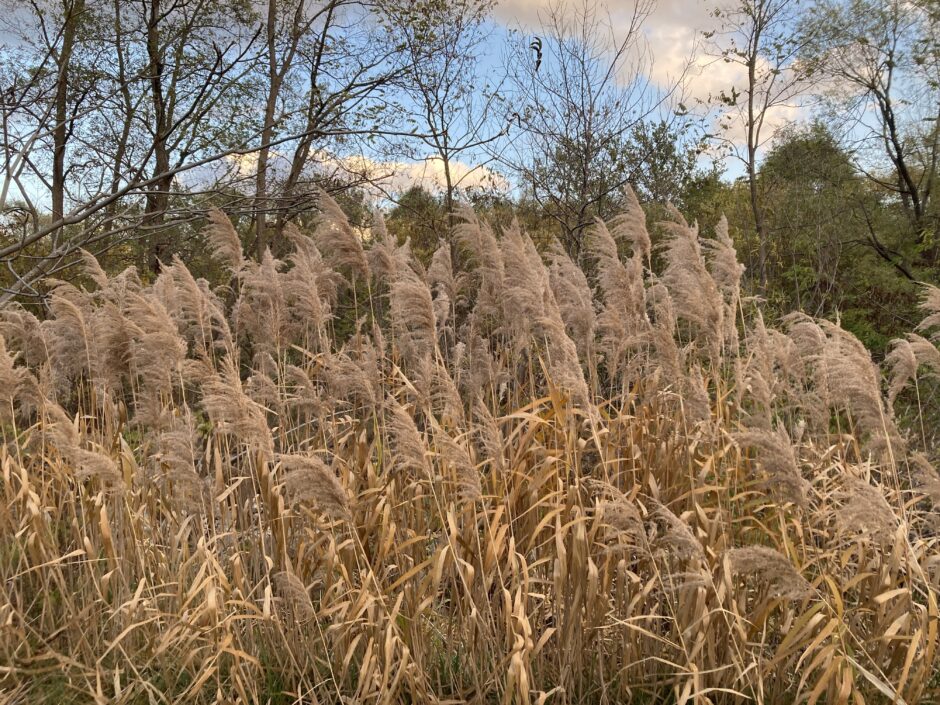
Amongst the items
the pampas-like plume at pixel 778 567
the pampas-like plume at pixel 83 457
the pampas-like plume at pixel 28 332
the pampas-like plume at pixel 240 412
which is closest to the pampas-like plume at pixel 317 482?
the pampas-like plume at pixel 240 412

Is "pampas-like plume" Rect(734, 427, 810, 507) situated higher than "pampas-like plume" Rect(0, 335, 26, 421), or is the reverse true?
"pampas-like plume" Rect(0, 335, 26, 421)

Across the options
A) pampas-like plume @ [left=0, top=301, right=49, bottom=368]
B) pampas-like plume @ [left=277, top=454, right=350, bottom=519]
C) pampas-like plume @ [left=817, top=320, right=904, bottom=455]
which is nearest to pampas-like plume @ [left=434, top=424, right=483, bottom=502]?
pampas-like plume @ [left=277, top=454, right=350, bottom=519]

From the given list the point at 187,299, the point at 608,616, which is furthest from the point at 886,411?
the point at 187,299

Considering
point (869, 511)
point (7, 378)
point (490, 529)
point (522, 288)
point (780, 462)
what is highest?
point (522, 288)

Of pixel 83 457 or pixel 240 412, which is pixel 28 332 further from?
pixel 240 412

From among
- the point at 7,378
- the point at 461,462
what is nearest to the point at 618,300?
the point at 461,462

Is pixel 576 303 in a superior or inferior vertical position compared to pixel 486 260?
inferior

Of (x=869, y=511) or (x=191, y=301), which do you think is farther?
(x=191, y=301)

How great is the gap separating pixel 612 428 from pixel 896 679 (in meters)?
1.47

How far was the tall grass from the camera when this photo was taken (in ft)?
8.68

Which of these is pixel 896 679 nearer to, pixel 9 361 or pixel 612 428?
pixel 612 428

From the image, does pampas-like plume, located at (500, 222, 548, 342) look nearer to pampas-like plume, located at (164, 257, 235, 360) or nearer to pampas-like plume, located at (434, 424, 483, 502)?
pampas-like plume, located at (434, 424, 483, 502)

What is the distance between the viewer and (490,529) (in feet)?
9.53

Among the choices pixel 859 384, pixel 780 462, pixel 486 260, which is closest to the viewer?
pixel 780 462
